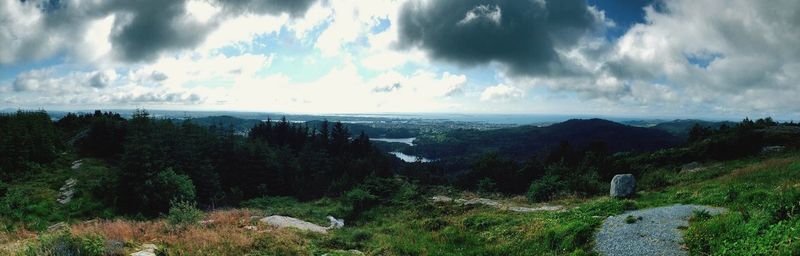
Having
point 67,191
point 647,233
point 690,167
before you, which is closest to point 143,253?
point 647,233

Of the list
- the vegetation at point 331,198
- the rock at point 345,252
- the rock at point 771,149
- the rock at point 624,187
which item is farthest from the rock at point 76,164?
the rock at point 771,149

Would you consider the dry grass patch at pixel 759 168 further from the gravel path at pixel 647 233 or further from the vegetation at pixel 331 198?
the gravel path at pixel 647 233

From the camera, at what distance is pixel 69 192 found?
45.4m

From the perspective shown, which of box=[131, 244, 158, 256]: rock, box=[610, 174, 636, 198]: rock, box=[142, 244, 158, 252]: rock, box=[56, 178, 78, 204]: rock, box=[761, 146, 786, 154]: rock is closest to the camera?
box=[131, 244, 158, 256]: rock

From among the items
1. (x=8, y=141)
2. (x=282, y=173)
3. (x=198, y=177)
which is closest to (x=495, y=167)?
(x=282, y=173)

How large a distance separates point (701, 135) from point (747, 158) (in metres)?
30.5

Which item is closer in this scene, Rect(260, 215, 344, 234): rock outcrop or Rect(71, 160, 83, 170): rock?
Rect(260, 215, 344, 234): rock outcrop

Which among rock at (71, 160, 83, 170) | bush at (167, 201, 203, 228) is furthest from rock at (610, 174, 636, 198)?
rock at (71, 160, 83, 170)

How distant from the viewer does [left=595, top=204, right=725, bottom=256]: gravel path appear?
14.0 m

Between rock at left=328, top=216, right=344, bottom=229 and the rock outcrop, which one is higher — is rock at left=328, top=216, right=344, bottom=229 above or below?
below

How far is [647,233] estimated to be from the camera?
1545cm

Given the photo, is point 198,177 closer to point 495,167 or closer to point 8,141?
point 8,141

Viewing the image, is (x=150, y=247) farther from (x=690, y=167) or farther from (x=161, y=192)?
(x=690, y=167)

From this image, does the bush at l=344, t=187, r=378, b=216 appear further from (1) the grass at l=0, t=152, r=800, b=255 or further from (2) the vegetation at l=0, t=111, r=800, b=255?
(1) the grass at l=0, t=152, r=800, b=255
